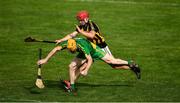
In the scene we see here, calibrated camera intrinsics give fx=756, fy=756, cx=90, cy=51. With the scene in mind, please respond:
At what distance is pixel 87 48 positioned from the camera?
2378cm

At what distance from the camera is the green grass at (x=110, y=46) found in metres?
24.0

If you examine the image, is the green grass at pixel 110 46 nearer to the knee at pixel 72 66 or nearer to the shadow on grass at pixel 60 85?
the shadow on grass at pixel 60 85

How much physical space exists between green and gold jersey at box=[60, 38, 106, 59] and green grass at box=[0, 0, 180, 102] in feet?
3.74

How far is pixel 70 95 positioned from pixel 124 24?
12.6m

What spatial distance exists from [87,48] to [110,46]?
8.87m

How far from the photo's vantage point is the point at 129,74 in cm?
2783

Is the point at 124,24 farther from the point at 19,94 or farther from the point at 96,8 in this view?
the point at 19,94

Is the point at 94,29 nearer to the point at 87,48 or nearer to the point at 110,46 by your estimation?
the point at 87,48

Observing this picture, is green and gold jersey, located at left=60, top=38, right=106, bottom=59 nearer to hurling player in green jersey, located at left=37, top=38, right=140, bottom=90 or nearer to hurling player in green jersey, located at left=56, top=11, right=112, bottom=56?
hurling player in green jersey, located at left=37, top=38, right=140, bottom=90

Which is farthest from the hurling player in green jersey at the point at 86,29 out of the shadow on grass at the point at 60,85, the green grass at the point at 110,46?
the green grass at the point at 110,46

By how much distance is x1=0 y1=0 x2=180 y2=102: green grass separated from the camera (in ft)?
78.6

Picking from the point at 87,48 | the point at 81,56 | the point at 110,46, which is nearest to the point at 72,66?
the point at 81,56

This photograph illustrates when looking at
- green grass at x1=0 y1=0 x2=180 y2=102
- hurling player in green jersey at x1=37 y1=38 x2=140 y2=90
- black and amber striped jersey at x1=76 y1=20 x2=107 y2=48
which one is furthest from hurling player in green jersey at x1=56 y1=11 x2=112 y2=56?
green grass at x1=0 y1=0 x2=180 y2=102

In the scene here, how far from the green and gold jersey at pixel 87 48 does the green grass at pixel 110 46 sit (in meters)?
1.14
